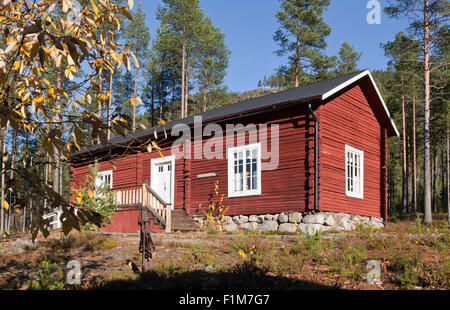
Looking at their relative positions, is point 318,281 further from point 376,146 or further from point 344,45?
point 344,45

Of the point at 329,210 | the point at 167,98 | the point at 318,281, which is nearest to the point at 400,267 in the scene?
the point at 318,281

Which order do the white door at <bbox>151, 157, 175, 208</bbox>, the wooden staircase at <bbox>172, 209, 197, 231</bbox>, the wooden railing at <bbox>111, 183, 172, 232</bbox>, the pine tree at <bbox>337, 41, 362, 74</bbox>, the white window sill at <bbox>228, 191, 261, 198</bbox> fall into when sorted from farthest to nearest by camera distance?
the pine tree at <bbox>337, 41, 362, 74</bbox> → the white door at <bbox>151, 157, 175, 208</bbox> → the wooden staircase at <bbox>172, 209, 197, 231</bbox> → the wooden railing at <bbox>111, 183, 172, 232</bbox> → the white window sill at <bbox>228, 191, 261, 198</bbox>

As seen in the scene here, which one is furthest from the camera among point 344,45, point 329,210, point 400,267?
point 344,45

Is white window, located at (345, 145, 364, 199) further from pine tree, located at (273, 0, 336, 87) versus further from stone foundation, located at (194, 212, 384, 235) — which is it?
pine tree, located at (273, 0, 336, 87)

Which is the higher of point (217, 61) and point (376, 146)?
point (217, 61)

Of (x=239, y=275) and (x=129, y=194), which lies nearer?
(x=239, y=275)

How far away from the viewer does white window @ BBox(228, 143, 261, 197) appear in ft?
48.6

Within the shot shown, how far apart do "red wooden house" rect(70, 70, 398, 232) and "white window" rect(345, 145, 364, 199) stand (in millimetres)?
39

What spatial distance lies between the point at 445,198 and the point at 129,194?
3840cm

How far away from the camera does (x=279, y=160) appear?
14.3 metres

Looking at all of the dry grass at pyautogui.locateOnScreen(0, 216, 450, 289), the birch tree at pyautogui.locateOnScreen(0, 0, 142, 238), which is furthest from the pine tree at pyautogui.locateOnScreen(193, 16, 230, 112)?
the birch tree at pyautogui.locateOnScreen(0, 0, 142, 238)

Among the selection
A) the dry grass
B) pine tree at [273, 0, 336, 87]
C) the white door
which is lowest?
the dry grass

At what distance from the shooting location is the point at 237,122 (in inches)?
616

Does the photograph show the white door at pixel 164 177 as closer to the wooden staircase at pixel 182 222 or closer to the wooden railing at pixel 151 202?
the wooden staircase at pixel 182 222
